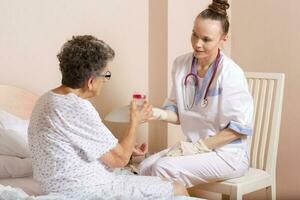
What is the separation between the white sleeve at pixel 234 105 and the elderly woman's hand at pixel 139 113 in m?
0.39

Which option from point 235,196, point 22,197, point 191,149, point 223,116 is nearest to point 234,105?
point 223,116

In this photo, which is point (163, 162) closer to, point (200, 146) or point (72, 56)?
point (200, 146)

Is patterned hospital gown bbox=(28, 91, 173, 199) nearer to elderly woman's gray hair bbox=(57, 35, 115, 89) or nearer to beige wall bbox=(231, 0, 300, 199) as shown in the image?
elderly woman's gray hair bbox=(57, 35, 115, 89)

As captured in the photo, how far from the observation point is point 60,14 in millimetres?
2982

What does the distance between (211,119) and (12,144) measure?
0.85 meters

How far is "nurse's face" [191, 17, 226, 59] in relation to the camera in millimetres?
2557

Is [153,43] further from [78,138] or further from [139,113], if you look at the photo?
[78,138]

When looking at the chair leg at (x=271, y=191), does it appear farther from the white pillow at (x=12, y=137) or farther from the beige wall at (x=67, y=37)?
the white pillow at (x=12, y=137)

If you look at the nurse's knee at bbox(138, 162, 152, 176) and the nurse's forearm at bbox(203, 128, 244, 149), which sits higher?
the nurse's forearm at bbox(203, 128, 244, 149)

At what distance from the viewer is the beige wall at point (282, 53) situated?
3.43 metres

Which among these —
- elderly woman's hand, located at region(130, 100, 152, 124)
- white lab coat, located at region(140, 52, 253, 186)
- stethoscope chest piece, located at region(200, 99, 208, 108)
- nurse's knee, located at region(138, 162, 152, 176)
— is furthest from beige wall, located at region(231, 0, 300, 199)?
elderly woman's hand, located at region(130, 100, 152, 124)

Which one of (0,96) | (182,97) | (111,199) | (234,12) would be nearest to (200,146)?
(182,97)

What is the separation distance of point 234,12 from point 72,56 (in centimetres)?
190

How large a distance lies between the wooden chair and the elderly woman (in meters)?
0.52
